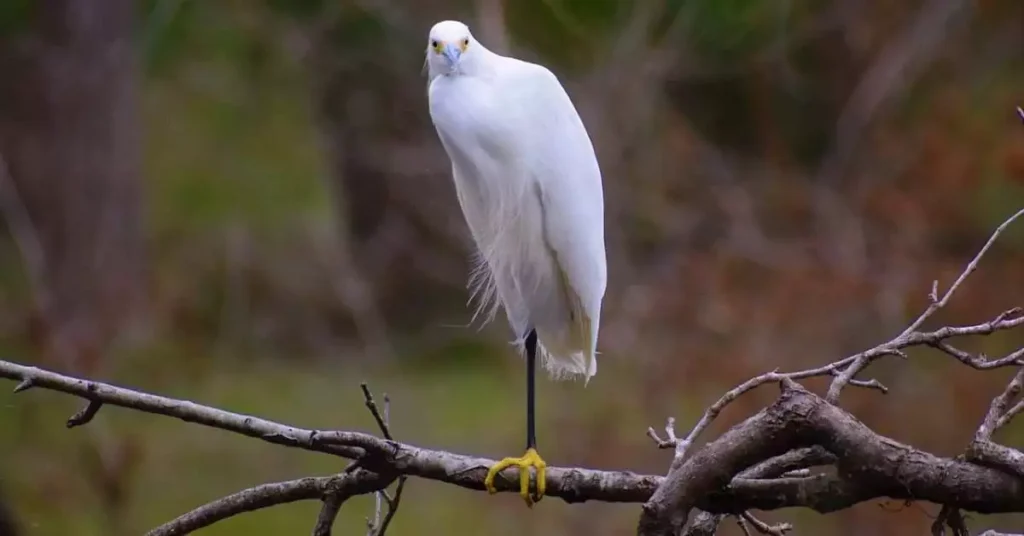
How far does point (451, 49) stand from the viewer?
784 millimetres

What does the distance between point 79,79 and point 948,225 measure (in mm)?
1460

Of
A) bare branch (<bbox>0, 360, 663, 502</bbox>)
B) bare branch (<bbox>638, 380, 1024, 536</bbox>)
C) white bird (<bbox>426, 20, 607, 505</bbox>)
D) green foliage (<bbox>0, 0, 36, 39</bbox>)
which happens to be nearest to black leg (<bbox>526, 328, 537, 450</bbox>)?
white bird (<bbox>426, 20, 607, 505</bbox>)

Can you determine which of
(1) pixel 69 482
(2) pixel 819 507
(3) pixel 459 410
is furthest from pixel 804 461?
(1) pixel 69 482

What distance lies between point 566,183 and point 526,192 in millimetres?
36

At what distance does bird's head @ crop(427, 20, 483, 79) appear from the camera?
0.79 metres

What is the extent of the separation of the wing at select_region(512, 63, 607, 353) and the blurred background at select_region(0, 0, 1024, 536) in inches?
23.1

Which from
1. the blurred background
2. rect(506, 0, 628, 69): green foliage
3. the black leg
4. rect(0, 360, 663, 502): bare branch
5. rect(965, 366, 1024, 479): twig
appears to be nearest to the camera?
rect(965, 366, 1024, 479): twig

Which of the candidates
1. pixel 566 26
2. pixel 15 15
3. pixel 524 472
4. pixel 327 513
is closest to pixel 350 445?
pixel 327 513

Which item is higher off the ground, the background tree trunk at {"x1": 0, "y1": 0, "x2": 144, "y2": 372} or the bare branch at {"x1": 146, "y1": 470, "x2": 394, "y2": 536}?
the background tree trunk at {"x1": 0, "y1": 0, "x2": 144, "y2": 372}

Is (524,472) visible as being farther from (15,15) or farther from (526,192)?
(15,15)

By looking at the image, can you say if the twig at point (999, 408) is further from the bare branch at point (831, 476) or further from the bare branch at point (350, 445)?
the bare branch at point (350, 445)

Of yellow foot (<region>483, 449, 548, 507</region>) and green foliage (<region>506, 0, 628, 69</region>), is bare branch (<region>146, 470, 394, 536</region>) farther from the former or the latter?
green foliage (<region>506, 0, 628, 69</region>)

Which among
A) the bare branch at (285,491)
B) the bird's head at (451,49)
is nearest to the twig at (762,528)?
the bare branch at (285,491)

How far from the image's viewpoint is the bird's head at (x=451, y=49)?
786mm
